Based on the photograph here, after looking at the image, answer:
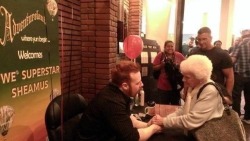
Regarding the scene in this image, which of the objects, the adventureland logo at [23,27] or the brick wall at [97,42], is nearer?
the adventureland logo at [23,27]

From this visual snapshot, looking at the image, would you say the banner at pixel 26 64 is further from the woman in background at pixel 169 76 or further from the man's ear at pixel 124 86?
the woman in background at pixel 169 76

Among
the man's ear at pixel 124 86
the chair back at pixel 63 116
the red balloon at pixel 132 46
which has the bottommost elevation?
the chair back at pixel 63 116

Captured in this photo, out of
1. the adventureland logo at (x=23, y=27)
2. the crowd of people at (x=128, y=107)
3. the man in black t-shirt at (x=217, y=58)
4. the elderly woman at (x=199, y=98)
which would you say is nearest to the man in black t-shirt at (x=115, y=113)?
the crowd of people at (x=128, y=107)

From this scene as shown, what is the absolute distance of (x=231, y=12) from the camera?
663 cm

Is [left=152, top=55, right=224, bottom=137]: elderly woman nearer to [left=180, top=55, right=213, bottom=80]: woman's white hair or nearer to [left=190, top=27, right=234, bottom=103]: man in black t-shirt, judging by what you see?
[left=180, top=55, right=213, bottom=80]: woman's white hair

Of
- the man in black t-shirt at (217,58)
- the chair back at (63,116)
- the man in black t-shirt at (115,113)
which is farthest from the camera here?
the man in black t-shirt at (217,58)

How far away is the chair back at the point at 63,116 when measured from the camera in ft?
4.61

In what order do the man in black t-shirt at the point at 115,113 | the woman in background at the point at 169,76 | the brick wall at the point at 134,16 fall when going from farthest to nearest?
the brick wall at the point at 134,16 < the woman in background at the point at 169,76 < the man in black t-shirt at the point at 115,113

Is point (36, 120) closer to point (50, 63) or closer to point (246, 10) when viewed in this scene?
point (50, 63)

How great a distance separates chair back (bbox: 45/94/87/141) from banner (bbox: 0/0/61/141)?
31cm

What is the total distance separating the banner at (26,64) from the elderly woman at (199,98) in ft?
3.55

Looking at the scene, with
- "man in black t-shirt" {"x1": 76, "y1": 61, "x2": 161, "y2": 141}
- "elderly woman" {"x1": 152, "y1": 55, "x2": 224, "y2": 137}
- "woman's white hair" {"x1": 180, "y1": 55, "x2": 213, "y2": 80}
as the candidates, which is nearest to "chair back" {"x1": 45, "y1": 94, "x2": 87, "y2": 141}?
"man in black t-shirt" {"x1": 76, "y1": 61, "x2": 161, "y2": 141}

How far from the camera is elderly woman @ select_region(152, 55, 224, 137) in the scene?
1443 millimetres

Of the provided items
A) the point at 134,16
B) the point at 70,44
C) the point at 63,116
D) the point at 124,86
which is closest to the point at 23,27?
the point at 63,116
